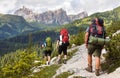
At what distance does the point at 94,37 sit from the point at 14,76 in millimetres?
4344

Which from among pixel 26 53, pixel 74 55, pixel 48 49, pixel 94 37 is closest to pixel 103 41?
pixel 94 37

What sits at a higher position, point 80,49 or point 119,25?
point 119,25

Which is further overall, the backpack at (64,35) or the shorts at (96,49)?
the backpack at (64,35)

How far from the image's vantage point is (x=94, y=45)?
14.9m

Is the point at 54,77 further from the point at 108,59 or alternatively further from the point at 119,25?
the point at 119,25

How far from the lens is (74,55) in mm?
24516

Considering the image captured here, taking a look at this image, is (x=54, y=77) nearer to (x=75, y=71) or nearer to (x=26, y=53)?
(x=75, y=71)

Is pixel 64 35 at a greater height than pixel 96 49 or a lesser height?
lesser

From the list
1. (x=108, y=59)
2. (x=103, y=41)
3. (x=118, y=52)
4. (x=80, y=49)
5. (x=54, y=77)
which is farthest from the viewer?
(x=80, y=49)

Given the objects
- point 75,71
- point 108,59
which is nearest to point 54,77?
point 75,71

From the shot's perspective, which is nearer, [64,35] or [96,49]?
[96,49]

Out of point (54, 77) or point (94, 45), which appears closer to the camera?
point (94, 45)

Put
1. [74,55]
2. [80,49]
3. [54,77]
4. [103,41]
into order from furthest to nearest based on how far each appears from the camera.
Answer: [80,49]
[74,55]
[54,77]
[103,41]

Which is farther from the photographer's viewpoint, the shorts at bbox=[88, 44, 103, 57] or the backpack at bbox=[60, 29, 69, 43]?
the backpack at bbox=[60, 29, 69, 43]
